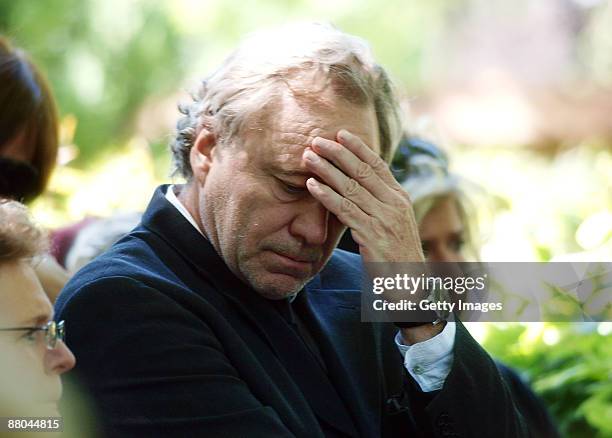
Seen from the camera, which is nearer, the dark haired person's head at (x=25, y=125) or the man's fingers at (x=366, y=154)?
A: the man's fingers at (x=366, y=154)

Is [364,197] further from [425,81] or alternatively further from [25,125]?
[425,81]

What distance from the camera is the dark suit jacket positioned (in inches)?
62.9

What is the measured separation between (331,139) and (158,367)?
1.59 feet

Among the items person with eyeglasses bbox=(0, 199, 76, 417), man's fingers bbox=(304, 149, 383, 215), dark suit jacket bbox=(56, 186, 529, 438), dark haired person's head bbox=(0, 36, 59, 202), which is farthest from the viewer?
dark haired person's head bbox=(0, 36, 59, 202)

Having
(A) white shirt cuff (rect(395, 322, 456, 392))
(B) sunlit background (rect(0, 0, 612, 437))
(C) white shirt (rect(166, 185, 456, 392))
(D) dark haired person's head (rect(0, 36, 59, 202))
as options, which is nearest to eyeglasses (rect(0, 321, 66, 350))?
(C) white shirt (rect(166, 185, 456, 392))

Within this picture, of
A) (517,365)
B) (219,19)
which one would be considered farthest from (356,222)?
(219,19)

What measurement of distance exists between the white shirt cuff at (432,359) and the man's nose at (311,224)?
0.25 metres

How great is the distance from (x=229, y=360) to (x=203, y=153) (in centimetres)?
39

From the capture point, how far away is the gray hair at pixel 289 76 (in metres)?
1.76

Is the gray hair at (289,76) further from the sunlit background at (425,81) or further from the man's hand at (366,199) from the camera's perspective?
the sunlit background at (425,81)

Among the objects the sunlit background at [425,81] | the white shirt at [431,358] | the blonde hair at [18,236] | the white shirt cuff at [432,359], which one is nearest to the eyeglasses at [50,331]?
the blonde hair at [18,236]

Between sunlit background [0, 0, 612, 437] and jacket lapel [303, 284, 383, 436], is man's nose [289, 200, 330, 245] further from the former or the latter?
sunlit background [0, 0, 612, 437]

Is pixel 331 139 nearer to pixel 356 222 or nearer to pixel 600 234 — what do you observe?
pixel 356 222

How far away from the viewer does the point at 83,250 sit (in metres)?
2.69
